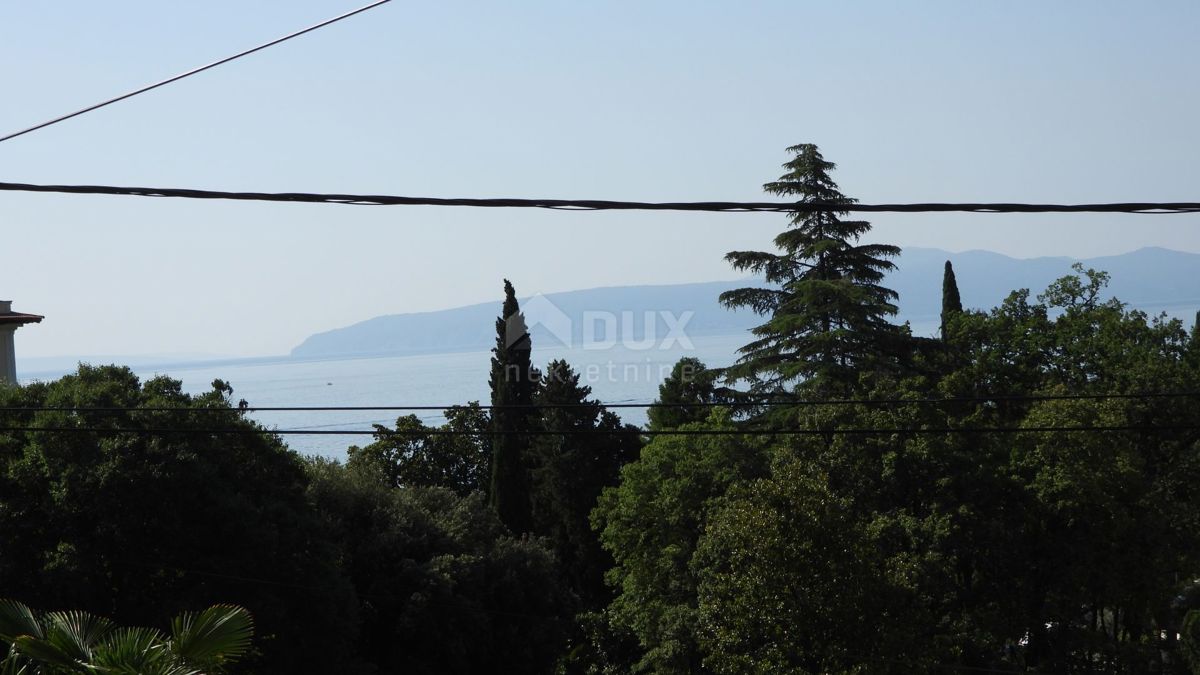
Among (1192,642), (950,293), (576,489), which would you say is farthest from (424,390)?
(1192,642)

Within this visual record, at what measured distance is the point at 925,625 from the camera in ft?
82.0

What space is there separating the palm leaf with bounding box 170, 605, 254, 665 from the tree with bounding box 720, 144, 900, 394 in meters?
24.2

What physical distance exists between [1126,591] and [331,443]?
245 ft

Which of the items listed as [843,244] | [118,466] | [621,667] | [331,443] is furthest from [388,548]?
[331,443]

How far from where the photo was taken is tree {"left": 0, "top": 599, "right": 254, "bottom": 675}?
1010 cm

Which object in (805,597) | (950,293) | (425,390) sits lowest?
(805,597)

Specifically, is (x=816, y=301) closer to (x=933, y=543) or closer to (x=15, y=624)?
(x=933, y=543)

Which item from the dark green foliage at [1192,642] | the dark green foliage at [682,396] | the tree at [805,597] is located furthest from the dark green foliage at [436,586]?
the dark green foliage at [1192,642]

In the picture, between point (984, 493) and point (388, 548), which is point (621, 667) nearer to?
point (388, 548)

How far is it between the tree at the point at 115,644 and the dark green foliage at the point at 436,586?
19004 millimetres

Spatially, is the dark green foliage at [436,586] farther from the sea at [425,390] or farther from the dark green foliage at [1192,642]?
the dark green foliage at [1192,642]

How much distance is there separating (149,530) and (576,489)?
2446 centimetres

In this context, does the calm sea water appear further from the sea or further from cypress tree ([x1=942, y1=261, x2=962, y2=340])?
cypress tree ([x1=942, y1=261, x2=962, y2=340])

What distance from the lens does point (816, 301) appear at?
35.2 metres
